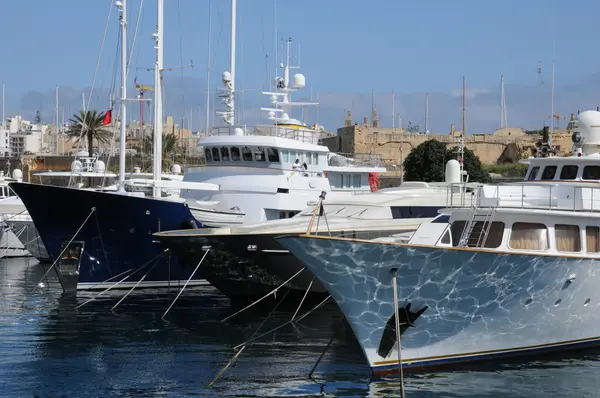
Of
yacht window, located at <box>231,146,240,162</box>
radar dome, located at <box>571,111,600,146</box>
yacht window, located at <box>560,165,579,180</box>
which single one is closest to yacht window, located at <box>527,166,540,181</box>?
yacht window, located at <box>560,165,579,180</box>

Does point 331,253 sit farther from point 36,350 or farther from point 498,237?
point 36,350

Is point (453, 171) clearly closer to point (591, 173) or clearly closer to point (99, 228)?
point (591, 173)

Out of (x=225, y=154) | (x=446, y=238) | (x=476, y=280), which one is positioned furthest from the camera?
(x=225, y=154)

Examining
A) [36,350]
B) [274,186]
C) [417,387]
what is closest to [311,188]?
[274,186]

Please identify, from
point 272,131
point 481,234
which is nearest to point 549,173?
point 481,234

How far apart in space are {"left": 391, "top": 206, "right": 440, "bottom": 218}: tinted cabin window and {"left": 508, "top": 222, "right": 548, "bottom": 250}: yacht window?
9.50 meters

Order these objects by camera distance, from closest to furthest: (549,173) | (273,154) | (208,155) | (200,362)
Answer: (200,362) < (549,173) < (273,154) < (208,155)

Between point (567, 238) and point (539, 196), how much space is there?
4.37ft

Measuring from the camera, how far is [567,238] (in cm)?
1744

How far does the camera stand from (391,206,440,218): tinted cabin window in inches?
1051

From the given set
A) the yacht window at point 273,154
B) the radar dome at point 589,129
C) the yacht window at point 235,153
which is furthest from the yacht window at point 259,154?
the radar dome at point 589,129

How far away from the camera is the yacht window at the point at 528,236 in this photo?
17.0 metres

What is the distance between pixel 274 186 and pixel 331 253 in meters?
13.9

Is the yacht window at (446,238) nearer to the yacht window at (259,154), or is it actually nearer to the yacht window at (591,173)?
the yacht window at (591,173)
